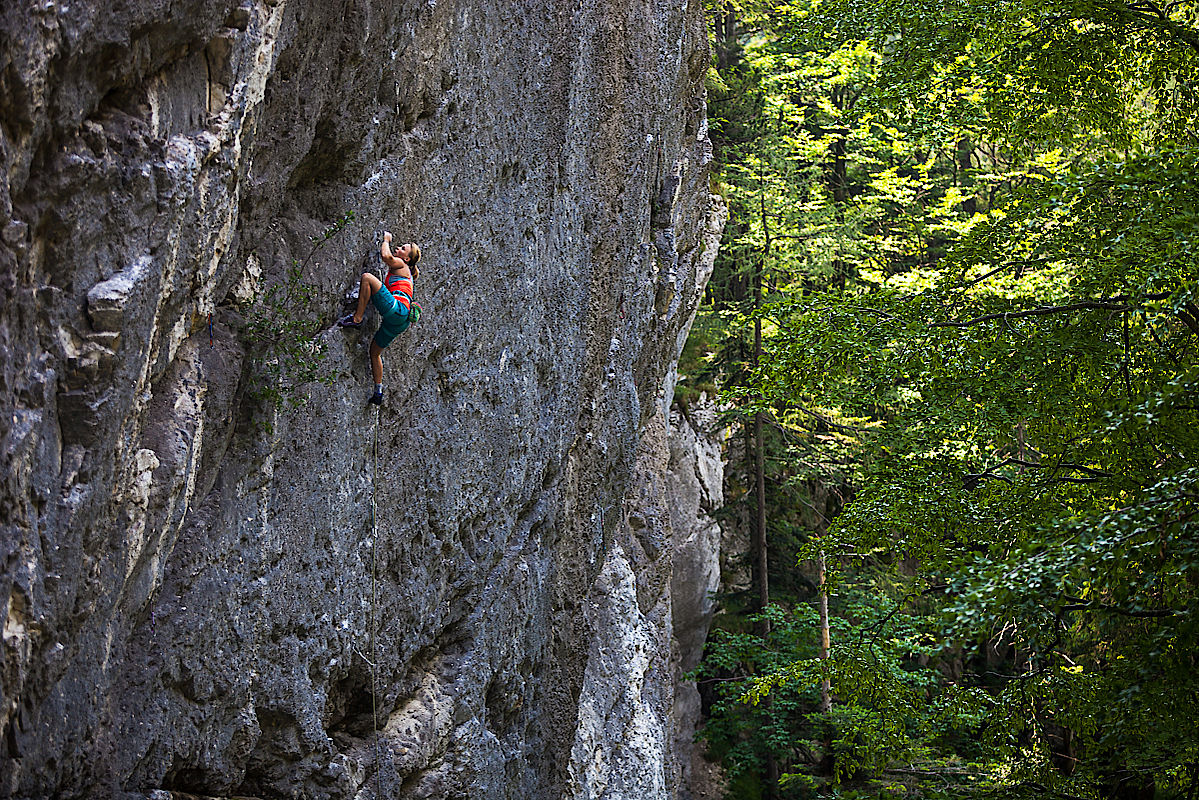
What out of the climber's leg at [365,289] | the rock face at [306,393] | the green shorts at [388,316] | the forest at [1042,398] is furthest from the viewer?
the green shorts at [388,316]

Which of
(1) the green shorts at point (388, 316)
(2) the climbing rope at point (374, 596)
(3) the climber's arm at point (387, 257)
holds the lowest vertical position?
(2) the climbing rope at point (374, 596)

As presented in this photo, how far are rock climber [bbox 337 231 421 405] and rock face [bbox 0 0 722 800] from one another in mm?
126

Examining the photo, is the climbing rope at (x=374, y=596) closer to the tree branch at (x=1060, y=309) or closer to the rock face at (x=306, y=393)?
the rock face at (x=306, y=393)

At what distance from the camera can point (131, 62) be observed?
13.8ft

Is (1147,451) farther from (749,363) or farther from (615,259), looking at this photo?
(749,363)

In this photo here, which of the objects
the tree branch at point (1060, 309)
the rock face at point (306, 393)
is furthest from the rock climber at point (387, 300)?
the tree branch at point (1060, 309)

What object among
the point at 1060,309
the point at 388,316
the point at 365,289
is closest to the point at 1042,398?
the point at 1060,309

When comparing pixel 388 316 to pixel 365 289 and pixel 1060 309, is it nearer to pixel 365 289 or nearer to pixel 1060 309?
pixel 365 289

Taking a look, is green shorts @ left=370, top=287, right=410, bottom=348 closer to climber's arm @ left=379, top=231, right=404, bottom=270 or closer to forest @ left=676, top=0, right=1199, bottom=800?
climber's arm @ left=379, top=231, right=404, bottom=270

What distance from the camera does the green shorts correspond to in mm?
6504

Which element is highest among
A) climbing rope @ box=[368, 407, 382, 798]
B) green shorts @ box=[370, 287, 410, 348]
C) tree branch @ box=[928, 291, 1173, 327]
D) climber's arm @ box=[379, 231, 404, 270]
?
climber's arm @ box=[379, 231, 404, 270]

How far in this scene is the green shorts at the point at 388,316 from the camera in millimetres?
6504

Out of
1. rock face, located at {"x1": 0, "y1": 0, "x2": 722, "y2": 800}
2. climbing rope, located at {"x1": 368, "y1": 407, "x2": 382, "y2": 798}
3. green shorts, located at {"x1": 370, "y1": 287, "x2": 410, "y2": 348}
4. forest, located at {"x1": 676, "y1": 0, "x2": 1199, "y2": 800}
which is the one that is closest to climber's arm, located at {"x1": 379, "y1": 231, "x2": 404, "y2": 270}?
rock face, located at {"x1": 0, "y1": 0, "x2": 722, "y2": 800}

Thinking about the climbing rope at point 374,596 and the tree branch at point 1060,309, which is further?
the climbing rope at point 374,596
